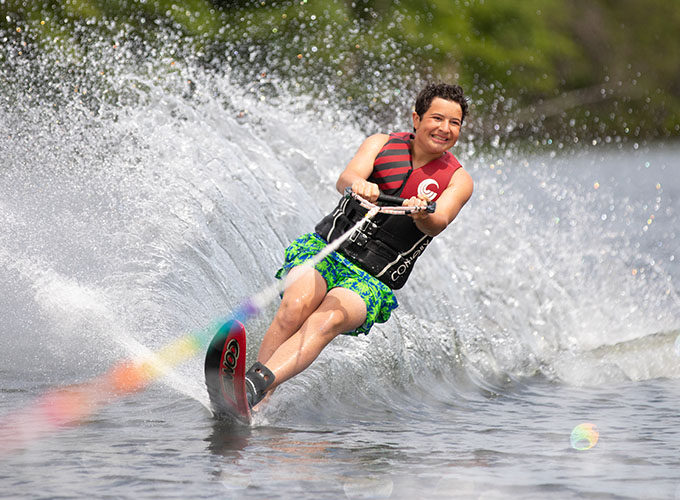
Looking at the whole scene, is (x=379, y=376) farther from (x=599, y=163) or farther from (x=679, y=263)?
(x=599, y=163)

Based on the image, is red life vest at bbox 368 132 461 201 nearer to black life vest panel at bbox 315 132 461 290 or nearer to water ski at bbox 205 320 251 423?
black life vest panel at bbox 315 132 461 290

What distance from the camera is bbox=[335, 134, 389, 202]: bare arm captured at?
13.1ft

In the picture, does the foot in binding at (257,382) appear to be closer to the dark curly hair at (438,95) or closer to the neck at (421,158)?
the neck at (421,158)

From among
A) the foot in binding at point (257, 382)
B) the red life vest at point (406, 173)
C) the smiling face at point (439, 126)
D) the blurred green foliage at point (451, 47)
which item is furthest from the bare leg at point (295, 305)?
the blurred green foliage at point (451, 47)

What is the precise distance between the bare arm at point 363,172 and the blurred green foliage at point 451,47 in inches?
466

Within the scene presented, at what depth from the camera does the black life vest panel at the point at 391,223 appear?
429cm

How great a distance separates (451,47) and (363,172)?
22.4 metres

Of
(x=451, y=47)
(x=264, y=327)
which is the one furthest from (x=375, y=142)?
(x=451, y=47)

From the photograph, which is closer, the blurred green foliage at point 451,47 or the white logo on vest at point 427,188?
the white logo on vest at point 427,188

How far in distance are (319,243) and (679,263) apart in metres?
8.02

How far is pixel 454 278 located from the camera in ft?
25.5

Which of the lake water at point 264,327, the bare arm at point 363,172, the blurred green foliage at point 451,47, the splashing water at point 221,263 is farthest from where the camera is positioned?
the blurred green foliage at point 451,47

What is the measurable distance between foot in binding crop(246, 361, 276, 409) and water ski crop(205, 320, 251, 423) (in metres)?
0.04

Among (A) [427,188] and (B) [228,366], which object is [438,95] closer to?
(A) [427,188]
